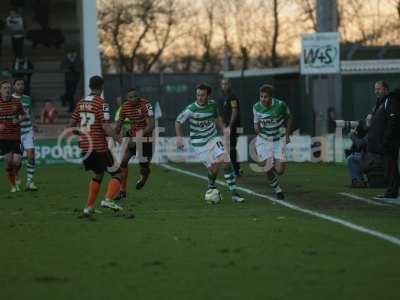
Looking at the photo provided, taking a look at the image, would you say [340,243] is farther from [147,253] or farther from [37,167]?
[37,167]

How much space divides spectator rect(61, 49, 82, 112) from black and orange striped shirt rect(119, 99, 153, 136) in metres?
16.8

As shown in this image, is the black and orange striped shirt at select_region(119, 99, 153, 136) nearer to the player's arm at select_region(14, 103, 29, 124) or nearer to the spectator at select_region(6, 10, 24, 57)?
the player's arm at select_region(14, 103, 29, 124)

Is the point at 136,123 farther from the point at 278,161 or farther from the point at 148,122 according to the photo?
the point at 278,161

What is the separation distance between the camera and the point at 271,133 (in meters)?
16.8

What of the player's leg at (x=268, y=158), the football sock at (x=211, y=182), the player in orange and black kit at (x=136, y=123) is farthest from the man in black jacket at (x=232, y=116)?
the football sock at (x=211, y=182)

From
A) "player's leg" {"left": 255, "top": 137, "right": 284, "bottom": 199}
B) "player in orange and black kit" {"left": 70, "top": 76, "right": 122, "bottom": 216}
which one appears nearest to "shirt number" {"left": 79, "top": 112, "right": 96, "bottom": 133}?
"player in orange and black kit" {"left": 70, "top": 76, "right": 122, "bottom": 216}

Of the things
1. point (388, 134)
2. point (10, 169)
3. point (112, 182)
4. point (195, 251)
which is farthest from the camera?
point (10, 169)

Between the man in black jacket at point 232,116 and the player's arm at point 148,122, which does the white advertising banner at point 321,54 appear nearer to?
the man in black jacket at point 232,116

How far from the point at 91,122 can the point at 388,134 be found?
487cm

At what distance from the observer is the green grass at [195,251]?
8664 mm

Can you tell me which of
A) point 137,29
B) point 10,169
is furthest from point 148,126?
point 137,29

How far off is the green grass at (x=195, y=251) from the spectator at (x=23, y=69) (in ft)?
56.0

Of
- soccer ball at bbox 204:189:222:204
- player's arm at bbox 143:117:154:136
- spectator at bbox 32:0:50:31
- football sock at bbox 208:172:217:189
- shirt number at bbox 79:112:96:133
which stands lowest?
soccer ball at bbox 204:189:222:204

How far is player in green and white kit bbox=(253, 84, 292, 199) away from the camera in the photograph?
55.0 ft
